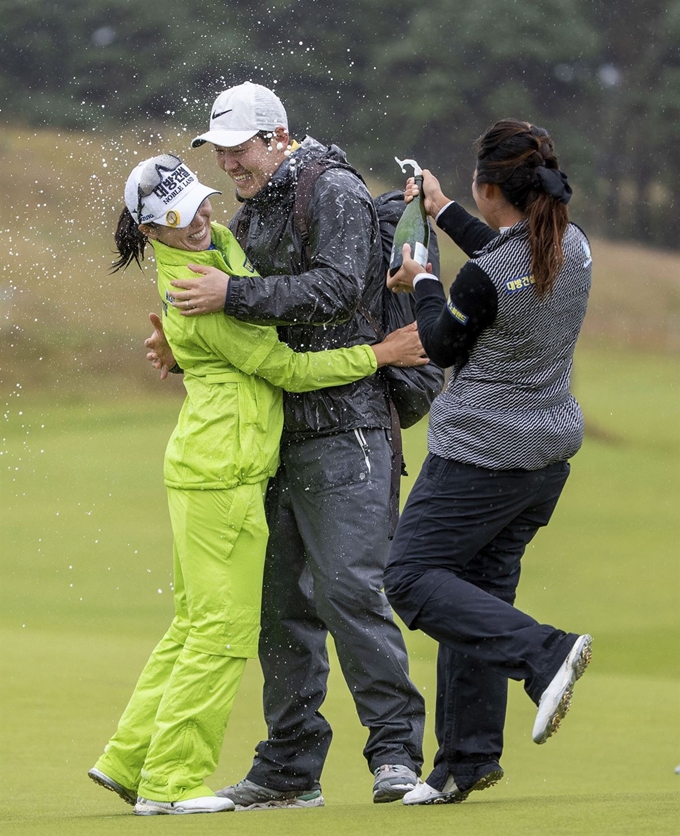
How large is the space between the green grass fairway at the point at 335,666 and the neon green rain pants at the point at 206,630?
16cm

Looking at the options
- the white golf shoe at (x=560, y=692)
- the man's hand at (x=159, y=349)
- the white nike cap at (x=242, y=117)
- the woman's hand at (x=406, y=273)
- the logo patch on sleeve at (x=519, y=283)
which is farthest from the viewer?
the man's hand at (x=159, y=349)

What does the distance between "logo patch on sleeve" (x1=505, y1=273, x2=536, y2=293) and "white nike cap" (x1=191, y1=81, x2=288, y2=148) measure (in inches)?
30.8

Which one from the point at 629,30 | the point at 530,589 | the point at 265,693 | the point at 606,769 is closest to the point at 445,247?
the point at 629,30

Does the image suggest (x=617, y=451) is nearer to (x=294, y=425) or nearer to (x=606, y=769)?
(x=606, y=769)

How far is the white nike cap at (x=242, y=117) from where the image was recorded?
10.5 ft

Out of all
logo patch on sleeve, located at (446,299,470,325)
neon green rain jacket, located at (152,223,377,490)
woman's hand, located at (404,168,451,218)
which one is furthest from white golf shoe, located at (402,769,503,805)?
woman's hand, located at (404,168,451,218)

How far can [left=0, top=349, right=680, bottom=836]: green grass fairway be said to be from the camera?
2.88m

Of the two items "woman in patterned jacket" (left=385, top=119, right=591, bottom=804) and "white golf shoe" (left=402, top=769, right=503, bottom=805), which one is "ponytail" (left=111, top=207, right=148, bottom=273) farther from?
"white golf shoe" (left=402, top=769, right=503, bottom=805)

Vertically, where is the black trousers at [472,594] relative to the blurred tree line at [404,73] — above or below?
below

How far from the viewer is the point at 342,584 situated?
3254mm

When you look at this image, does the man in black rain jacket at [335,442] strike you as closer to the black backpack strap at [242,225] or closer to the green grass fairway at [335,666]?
the black backpack strap at [242,225]

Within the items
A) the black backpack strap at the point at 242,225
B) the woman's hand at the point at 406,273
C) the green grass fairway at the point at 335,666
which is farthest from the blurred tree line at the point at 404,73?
the woman's hand at the point at 406,273

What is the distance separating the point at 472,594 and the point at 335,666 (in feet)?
14.2

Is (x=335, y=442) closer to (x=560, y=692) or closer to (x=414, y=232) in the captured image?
(x=414, y=232)
